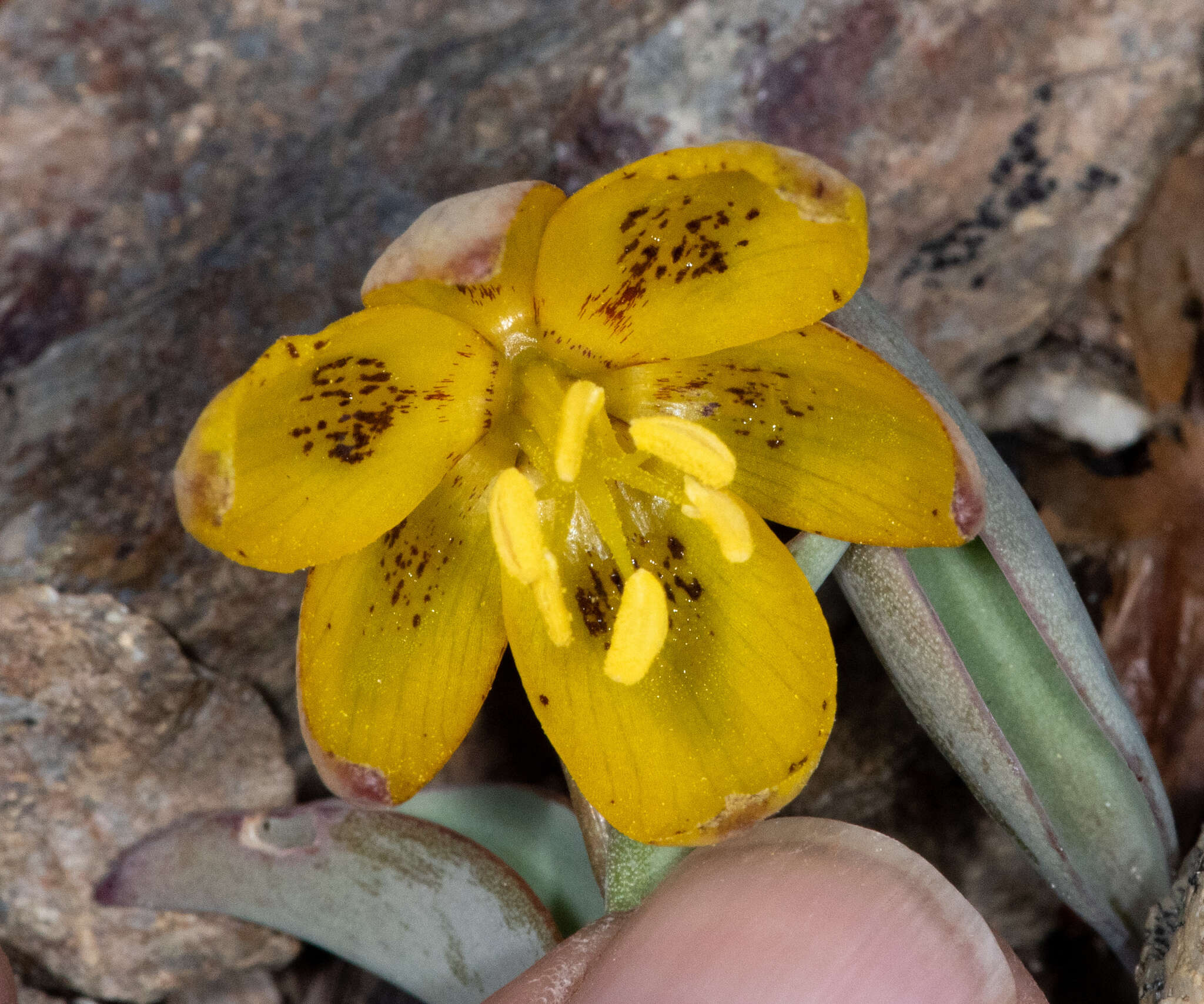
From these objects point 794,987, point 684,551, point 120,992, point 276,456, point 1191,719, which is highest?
point 276,456

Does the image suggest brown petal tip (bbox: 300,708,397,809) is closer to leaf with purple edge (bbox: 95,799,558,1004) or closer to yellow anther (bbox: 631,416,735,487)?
leaf with purple edge (bbox: 95,799,558,1004)

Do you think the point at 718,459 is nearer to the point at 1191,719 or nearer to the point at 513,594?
the point at 513,594

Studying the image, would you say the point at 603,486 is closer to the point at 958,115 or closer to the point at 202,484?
the point at 202,484

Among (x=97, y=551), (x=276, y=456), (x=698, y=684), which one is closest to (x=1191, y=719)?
(x=698, y=684)

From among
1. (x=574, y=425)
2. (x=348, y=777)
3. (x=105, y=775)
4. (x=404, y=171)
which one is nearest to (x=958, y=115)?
(x=404, y=171)

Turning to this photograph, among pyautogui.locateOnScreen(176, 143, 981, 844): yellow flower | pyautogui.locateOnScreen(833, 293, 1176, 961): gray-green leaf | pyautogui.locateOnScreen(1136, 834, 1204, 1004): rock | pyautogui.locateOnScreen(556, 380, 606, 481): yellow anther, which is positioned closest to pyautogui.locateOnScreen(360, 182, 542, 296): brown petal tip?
pyautogui.locateOnScreen(176, 143, 981, 844): yellow flower
